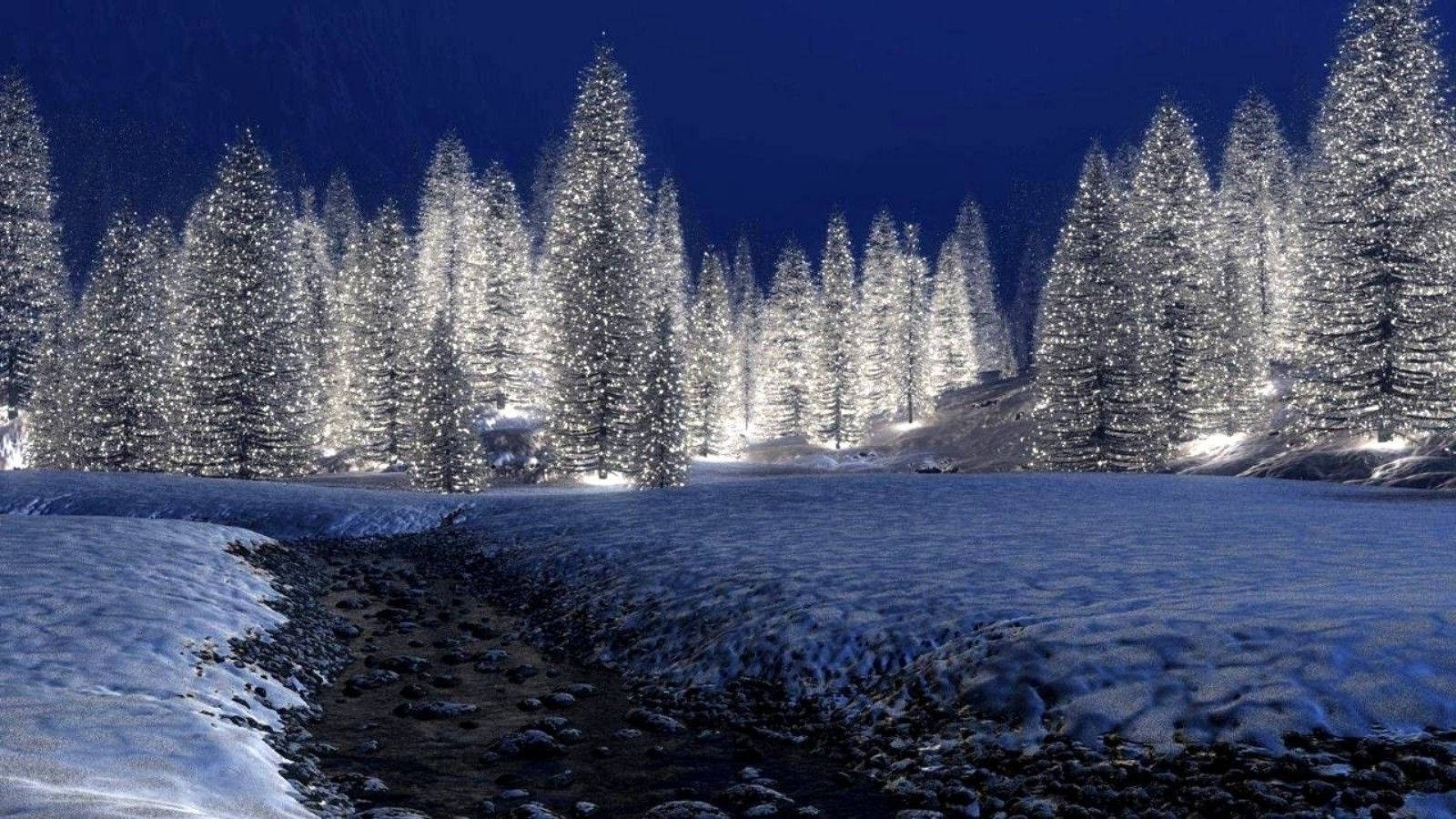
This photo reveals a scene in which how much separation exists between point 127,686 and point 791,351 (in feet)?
222

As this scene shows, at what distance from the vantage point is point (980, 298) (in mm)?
93938

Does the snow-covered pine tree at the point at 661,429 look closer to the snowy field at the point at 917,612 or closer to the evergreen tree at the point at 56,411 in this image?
the snowy field at the point at 917,612

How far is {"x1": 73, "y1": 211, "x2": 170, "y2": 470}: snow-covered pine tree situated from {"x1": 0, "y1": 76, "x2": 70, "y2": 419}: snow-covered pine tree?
18.2 metres

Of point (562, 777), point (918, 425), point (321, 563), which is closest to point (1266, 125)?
point (918, 425)

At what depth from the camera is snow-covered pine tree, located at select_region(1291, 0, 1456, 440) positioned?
35188 mm

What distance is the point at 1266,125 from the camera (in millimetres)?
66875

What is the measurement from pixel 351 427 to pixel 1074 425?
3849 centimetres

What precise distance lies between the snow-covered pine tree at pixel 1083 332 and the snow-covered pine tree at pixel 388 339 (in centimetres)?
3090

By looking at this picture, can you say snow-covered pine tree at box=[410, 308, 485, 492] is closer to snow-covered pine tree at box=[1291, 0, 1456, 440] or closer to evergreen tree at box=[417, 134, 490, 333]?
evergreen tree at box=[417, 134, 490, 333]

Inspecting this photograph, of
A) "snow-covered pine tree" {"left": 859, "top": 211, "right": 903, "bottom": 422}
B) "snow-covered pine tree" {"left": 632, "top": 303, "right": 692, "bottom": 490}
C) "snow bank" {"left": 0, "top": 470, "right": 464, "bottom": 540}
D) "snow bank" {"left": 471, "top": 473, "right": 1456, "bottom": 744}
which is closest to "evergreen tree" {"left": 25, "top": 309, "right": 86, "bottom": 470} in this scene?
"snow bank" {"left": 0, "top": 470, "right": 464, "bottom": 540}

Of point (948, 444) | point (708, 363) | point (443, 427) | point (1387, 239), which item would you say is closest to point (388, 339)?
point (443, 427)

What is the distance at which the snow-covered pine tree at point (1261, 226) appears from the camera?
5322 centimetres

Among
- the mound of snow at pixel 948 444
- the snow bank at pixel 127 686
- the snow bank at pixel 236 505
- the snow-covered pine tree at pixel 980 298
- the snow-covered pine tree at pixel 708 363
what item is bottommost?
the snow bank at pixel 127 686

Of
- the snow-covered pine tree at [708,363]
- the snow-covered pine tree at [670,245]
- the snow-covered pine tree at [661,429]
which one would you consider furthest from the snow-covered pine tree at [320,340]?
the snow-covered pine tree at [708,363]
